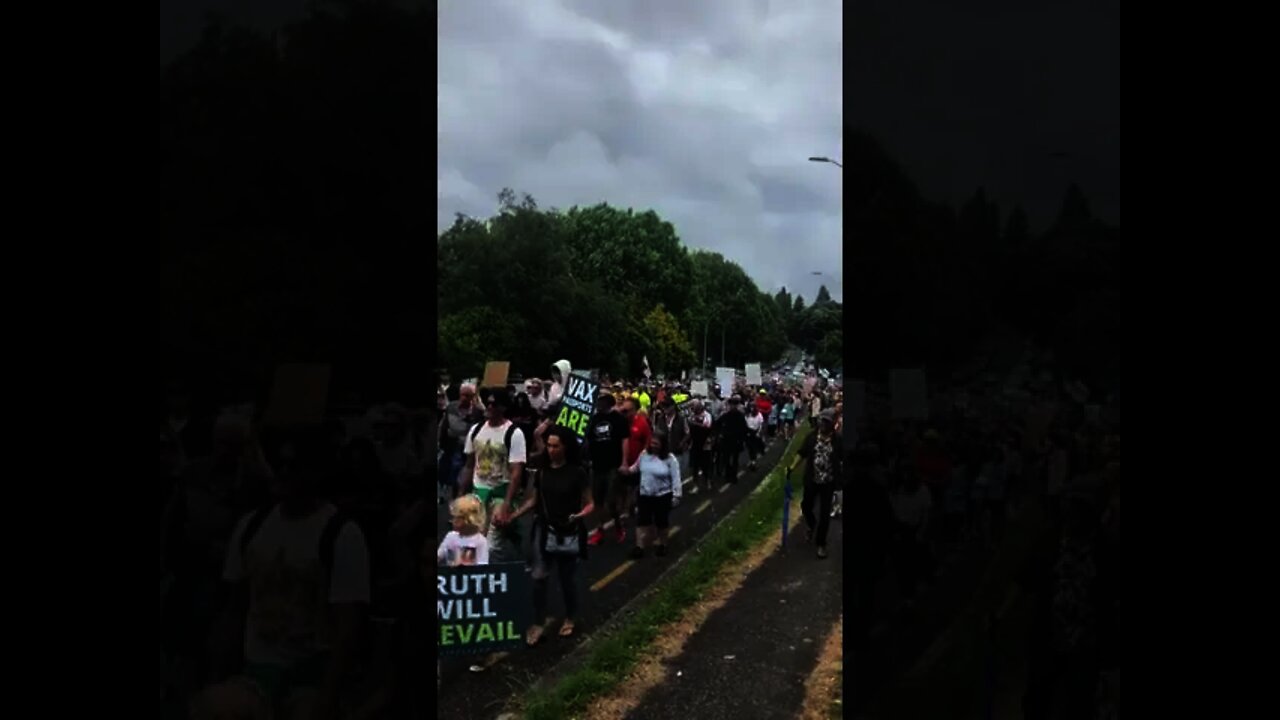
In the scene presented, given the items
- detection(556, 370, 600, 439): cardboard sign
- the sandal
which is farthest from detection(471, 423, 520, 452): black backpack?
the sandal

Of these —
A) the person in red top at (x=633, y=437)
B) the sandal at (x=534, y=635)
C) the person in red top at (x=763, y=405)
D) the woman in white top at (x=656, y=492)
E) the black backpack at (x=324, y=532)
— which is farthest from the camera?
the person in red top at (x=763, y=405)

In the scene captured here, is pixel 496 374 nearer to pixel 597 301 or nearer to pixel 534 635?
pixel 534 635

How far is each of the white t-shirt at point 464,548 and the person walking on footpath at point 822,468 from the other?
166 inches

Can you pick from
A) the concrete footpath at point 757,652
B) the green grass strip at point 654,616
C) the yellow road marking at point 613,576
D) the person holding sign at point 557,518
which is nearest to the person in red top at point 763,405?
the green grass strip at point 654,616

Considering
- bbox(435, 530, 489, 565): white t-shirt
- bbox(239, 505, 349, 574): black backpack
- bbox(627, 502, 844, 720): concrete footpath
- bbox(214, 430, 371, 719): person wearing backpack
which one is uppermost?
bbox(239, 505, 349, 574): black backpack

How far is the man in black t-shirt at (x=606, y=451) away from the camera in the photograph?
33.7ft

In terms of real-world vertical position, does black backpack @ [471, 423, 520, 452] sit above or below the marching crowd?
above

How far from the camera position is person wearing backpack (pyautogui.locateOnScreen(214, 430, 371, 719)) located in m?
2.96

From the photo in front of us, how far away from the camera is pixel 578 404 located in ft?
29.8

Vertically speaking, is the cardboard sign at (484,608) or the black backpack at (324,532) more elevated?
the black backpack at (324,532)

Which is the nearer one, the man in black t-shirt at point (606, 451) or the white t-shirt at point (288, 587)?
the white t-shirt at point (288, 587)
